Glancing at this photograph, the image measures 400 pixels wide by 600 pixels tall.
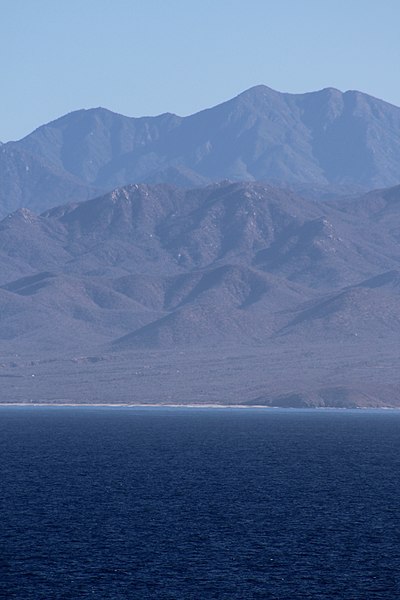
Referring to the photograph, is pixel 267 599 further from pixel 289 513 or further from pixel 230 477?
pixel 230 477

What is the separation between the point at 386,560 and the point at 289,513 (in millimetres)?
Result: 20810

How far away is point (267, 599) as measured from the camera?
2616 inches

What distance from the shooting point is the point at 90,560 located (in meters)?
76.2

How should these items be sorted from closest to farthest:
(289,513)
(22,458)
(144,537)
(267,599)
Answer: (267,599) < (144,537) < (289,513) < (22,458)

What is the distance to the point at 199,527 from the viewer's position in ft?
292

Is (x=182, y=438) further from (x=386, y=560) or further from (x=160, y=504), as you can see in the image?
(x=386, y=560)

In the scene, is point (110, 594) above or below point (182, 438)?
below

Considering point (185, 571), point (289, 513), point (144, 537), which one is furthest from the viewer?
point (289, 513)

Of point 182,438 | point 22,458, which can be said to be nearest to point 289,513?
point 22,458

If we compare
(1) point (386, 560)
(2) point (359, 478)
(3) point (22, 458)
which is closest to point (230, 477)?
(2) point (359, 478)

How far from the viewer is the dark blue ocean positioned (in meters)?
69.8

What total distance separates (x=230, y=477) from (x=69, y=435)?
77.4 meters

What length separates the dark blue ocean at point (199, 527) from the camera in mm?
69763

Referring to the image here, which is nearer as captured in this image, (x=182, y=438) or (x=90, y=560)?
(x=90, y=560)
